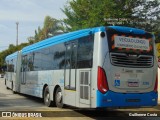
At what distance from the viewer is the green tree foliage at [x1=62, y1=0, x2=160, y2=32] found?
3219 centimetres

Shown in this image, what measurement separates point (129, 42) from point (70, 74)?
8.96 feet

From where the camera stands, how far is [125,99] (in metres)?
11.6

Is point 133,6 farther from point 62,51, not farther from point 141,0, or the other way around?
point 62,51

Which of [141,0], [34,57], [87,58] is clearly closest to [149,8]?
[141,0]

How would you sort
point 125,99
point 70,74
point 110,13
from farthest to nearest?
point 110,13
point 70,74
point 125,99

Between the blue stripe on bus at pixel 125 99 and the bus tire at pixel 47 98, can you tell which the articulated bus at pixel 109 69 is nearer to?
the blue stripe on bus at pixel 125 99

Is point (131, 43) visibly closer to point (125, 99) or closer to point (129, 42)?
point (129, 42)

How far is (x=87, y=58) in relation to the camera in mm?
12117

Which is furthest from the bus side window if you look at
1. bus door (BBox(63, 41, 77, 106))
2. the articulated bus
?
bus door (BBox(63, 41, 77, 106))

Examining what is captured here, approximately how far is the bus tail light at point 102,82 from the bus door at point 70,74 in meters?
1.77

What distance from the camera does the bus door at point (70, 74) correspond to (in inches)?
510

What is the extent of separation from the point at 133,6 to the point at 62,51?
72.9 feet

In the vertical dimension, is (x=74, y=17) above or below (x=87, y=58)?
above

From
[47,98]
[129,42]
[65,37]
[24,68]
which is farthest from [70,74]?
[24,68]
